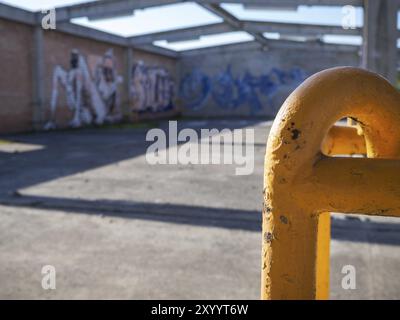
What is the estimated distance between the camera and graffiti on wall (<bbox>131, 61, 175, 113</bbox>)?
20.9 metres

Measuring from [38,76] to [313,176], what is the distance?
14.6 meters

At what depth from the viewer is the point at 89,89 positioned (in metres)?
17.0

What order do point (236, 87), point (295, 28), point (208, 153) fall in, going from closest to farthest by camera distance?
point (208, 153) < point (295, 28) < point (236, 87)

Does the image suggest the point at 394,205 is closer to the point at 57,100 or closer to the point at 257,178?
the point at 257,178

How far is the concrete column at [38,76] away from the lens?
14.0 m

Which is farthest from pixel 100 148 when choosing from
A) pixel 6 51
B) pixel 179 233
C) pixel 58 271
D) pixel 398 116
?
pixel 398 116

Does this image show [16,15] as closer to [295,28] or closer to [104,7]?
[104,7]

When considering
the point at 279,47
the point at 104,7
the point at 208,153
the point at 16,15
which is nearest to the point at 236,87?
the point at 279,47

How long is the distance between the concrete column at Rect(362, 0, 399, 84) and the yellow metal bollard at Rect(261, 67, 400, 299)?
7.49m

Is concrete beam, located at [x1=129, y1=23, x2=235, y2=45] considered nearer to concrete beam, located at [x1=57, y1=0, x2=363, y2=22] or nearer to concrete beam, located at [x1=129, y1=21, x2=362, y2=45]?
concrete beam, located at [x1=129, y1=21, x2=362, y2=45]

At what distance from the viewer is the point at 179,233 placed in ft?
11.9

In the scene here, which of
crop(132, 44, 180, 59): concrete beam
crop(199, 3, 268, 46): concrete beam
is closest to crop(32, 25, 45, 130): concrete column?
crop(199, 3, 268, 46): concrete beam

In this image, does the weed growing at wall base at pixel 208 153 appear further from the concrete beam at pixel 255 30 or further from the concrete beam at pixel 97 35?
the concrete beam at pixel 255 30
